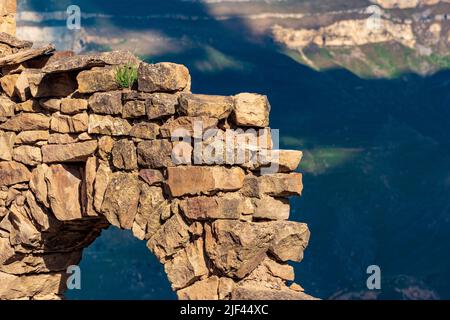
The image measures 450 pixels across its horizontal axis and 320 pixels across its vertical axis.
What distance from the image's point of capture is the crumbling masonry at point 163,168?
10.5 m

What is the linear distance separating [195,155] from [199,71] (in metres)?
59.1

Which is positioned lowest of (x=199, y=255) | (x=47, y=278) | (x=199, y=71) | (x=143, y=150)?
(x=199, y=71)

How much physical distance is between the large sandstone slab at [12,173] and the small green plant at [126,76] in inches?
66.9

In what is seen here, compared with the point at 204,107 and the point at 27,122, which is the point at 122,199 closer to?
the point at 204,107

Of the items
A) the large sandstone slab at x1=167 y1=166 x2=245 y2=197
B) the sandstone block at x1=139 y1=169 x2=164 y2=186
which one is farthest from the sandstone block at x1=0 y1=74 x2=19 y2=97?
the large sandstone slab at x1=167 y1=166 x2=245 y2=197

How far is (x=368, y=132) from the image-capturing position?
229 ft

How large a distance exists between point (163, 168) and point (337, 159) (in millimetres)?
55466

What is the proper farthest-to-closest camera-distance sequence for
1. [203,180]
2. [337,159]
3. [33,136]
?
[337,159] → [33,136] → [203,180]

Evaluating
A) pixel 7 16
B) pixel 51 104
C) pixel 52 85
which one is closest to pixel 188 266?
pixel 51 104

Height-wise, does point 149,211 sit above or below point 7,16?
below

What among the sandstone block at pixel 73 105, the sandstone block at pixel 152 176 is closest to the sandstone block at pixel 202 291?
the sandstone block at pixel 152 176

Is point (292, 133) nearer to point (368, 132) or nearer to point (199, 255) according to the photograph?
point (368, 132)

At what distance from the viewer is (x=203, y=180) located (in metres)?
10.5

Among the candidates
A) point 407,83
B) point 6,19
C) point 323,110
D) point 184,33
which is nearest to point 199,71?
point 184,33
